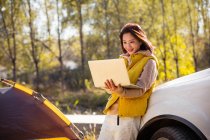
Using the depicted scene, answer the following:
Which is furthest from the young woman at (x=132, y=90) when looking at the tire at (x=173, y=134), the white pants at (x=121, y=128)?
the tire at (x=173, y=134)

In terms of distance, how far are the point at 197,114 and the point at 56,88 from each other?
17302mm

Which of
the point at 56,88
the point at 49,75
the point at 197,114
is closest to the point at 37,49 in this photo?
the point at 56,88

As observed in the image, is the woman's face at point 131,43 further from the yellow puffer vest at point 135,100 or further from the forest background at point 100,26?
the forest background at point 100,26

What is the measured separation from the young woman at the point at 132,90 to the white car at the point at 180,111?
115 millimetres

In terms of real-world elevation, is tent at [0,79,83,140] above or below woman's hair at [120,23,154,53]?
below

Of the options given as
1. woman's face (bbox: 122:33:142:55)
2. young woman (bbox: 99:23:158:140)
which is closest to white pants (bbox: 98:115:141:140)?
young woman (bbox: 99:23:158:140)

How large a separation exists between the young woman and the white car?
12 centimetres

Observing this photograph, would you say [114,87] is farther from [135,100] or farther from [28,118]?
[28,118]

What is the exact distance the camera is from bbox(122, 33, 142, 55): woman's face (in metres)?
4.55

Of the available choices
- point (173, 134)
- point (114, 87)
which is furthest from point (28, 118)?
point (173, 134)

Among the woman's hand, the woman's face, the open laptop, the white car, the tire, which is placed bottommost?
the tire

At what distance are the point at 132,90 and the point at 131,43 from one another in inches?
20.0

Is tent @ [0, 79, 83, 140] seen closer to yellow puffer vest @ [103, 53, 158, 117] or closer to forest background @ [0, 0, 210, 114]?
yellow puffer vest @ [103, 53, 158, 117]

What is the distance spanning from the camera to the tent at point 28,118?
497 cm
